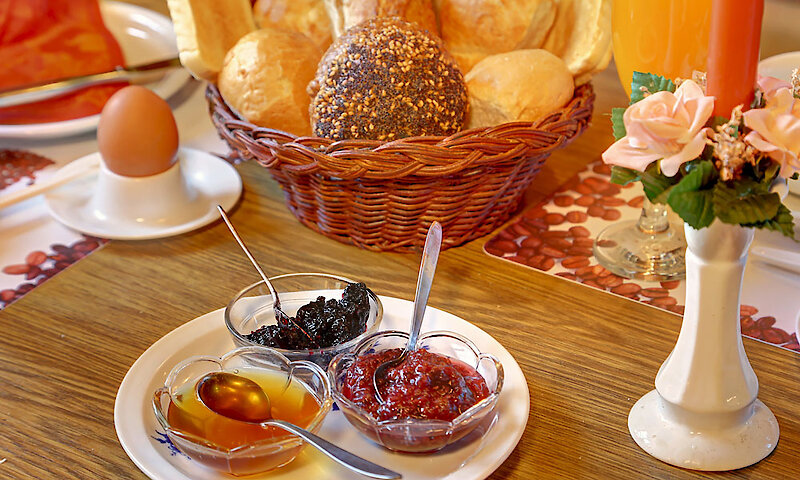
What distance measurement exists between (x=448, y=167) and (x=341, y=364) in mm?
325

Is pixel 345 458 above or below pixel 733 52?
below

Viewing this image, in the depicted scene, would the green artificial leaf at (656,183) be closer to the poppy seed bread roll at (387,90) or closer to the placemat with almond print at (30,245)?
the poppy seed bread roll at (387,90)

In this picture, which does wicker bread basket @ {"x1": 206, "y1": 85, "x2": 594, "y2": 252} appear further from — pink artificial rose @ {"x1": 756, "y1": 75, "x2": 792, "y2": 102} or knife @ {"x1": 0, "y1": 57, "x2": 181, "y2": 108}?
knife @ {"x1": 0, "y1": 57, "x2": 181, "y2": 108}

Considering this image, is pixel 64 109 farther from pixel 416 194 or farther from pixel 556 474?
pixel 556 474

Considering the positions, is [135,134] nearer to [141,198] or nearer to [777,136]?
[141,198]

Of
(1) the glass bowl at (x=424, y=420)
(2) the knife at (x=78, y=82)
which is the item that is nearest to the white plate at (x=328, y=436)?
(1) the glass bowl at (x=424, y=420)

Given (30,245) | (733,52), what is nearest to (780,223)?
(733,52)

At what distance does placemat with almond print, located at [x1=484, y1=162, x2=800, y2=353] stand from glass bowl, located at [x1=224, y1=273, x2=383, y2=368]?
28cm

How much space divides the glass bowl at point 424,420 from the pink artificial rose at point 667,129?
261 millimetres

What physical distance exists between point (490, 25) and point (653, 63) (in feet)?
0.98

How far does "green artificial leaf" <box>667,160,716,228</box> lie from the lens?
2.01ft

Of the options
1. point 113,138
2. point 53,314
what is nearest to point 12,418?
point 53,314

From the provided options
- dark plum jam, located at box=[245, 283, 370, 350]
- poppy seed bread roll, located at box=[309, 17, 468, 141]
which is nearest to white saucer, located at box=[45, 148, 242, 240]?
poppy seed bread roll, located at box=[309, 17, 468, 141]

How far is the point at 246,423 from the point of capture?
0.75 m
